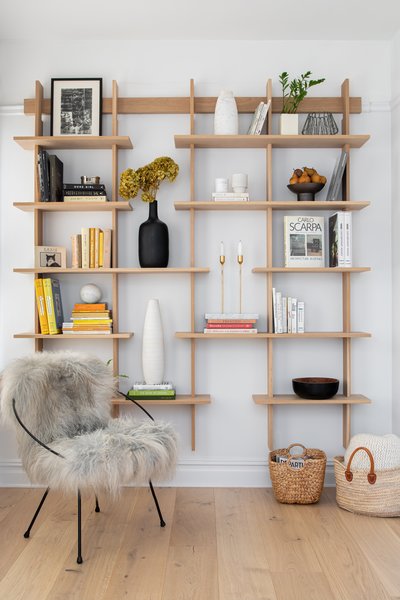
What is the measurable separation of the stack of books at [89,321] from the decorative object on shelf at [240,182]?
3.47 ft

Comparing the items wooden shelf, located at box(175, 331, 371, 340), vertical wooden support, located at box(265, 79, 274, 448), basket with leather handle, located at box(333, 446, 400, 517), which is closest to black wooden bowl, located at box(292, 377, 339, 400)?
vertical wooden support, located at box(265, 79, 274, 448)

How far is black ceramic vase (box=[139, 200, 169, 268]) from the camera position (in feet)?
12.4

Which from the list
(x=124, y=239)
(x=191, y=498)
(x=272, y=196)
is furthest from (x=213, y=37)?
(x=191, y=498)

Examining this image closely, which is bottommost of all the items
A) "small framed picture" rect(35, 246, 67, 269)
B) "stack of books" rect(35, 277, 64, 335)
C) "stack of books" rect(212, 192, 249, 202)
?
"stack of books" rect(35, 277, 64, 335)

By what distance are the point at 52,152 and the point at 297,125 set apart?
1517 mm

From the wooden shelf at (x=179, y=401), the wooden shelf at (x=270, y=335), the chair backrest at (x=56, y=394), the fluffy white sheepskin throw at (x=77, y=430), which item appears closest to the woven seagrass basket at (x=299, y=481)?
the wooden shelf at (x=179, y=401)

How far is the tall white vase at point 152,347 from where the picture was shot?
3795 mm

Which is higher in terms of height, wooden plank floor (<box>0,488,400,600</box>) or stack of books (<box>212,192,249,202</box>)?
stack of books (<box>212,192,249,202</box>)

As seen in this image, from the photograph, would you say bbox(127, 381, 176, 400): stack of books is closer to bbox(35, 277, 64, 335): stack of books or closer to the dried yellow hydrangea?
bbox(35, 277, 64, 335): stack of books

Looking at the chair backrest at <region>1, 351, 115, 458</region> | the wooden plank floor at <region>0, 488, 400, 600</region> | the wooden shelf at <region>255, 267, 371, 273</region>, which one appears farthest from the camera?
the wooden shelf at <region>255, 267, 371, 273</region>

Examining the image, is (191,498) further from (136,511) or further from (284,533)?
(284,533)

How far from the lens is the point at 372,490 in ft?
11.0

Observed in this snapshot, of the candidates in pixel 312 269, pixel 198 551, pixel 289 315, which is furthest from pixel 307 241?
pixel 198 551

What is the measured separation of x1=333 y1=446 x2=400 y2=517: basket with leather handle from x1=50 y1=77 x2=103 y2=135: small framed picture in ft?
8.10
